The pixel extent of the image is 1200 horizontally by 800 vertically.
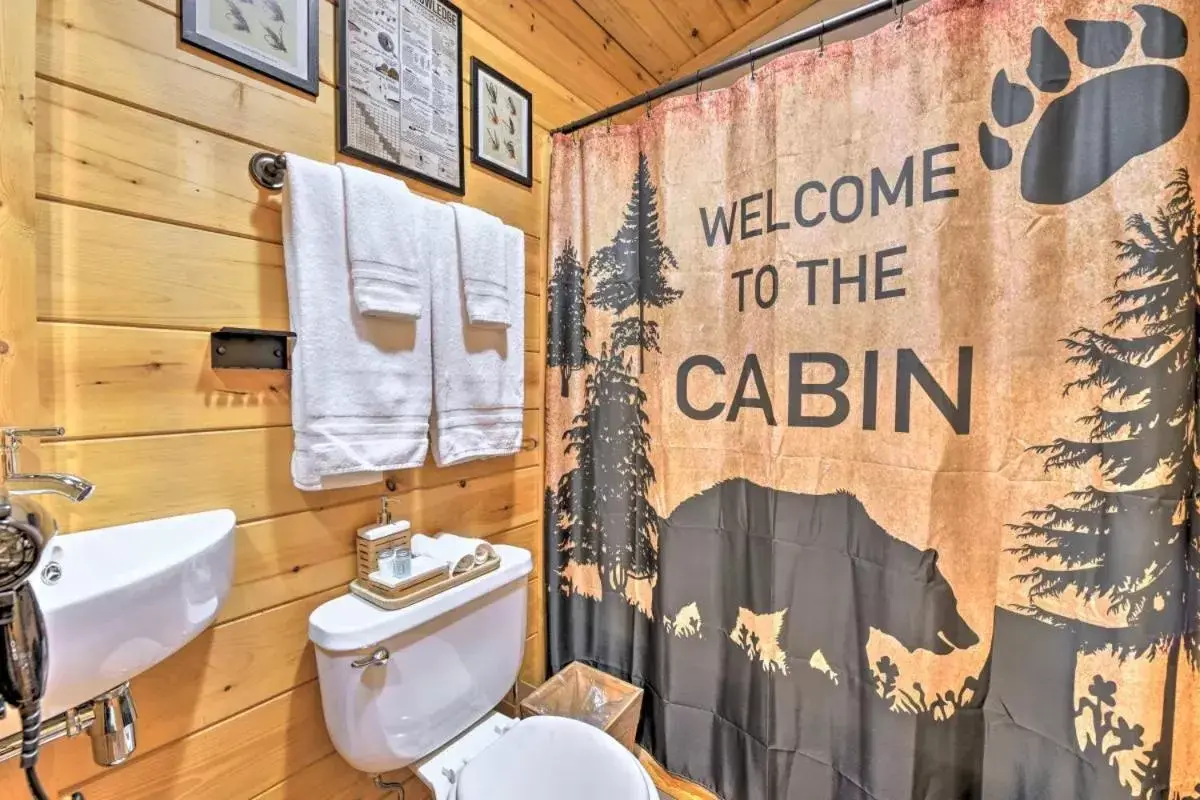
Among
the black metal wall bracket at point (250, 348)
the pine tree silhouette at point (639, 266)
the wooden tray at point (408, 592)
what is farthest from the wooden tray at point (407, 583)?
the pine tree silhouette at point (639, 266)

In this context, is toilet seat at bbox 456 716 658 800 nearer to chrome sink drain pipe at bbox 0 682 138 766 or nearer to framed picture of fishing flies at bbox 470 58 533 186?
chrome sink drain pipe at bbox 0 682 138 766

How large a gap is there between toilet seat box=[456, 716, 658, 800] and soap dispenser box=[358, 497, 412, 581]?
0.41 m

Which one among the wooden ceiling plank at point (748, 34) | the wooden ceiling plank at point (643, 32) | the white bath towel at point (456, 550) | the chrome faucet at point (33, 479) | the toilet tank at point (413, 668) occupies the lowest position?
the toilet tank at point (413, 668)

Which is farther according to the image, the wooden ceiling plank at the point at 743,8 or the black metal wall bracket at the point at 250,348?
the wooden ceiling plank at the point at 743,8

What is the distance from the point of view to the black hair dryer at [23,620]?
1.53 feet

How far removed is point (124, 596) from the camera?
59 centimetres

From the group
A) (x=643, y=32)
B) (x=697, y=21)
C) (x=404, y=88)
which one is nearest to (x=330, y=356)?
(x=404, y=88)

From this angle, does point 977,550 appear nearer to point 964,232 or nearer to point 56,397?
point 964,232

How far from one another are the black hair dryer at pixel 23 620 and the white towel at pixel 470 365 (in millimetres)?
682

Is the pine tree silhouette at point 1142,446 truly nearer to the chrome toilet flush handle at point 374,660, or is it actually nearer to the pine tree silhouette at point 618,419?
the pine tree silhouette at point 618,419

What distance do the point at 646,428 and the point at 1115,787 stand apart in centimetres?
108

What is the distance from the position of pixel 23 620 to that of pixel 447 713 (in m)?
0.75

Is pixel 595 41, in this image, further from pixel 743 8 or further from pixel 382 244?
pixel 382 244

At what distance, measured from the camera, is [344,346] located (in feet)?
3.11
